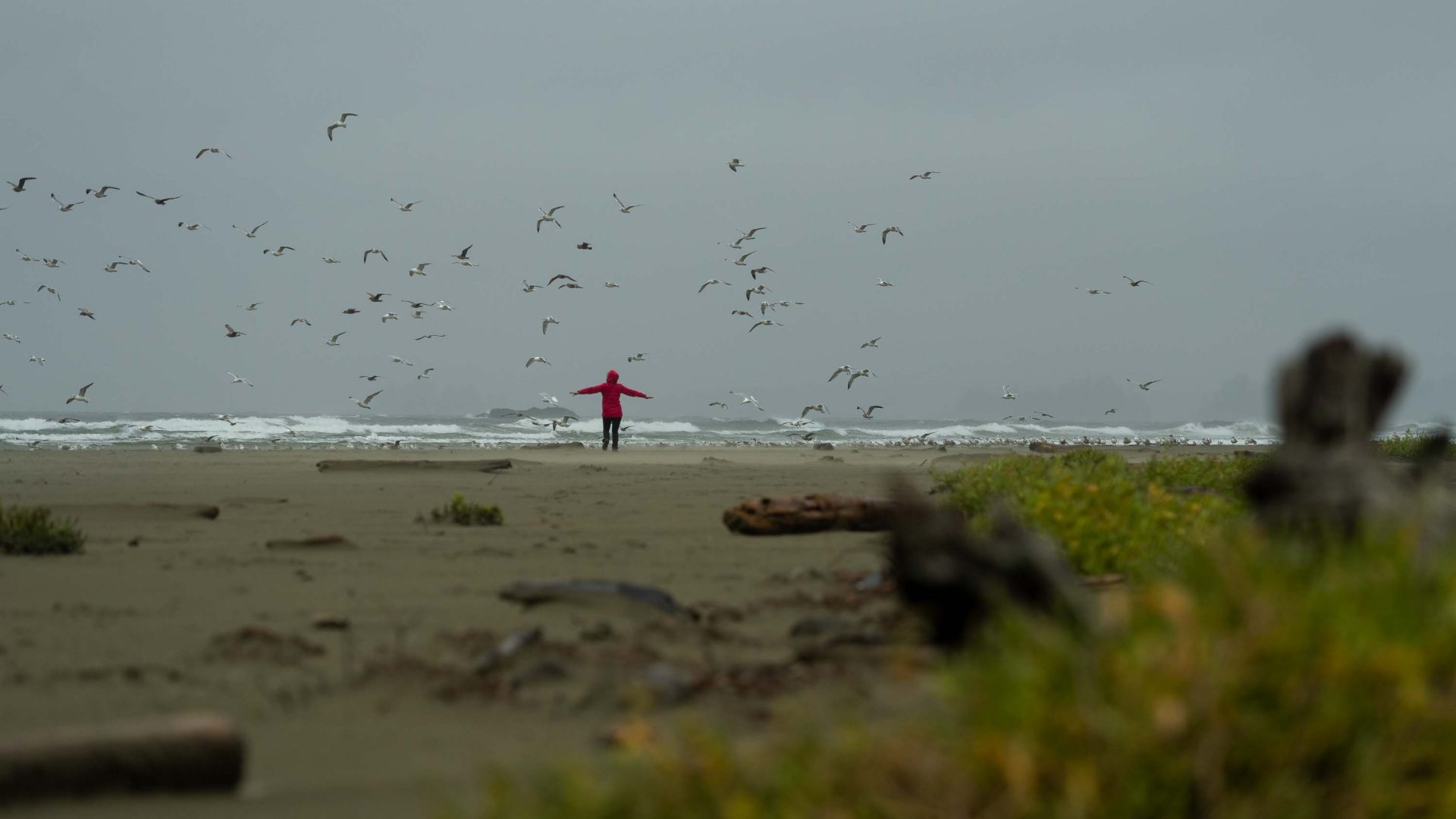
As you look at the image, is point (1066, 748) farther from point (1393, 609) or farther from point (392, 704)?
point (392, 704)

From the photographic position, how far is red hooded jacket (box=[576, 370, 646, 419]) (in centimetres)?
2705

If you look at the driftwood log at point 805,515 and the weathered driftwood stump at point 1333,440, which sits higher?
the weathered driftwood stump at point 1333,440

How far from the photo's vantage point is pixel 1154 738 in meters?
2.20

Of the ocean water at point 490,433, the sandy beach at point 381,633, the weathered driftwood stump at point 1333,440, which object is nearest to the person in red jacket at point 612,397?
the ocean water at point 490,433

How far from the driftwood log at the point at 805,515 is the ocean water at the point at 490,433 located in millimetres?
22836

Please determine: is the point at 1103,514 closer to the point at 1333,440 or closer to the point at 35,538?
the point at 1333,440

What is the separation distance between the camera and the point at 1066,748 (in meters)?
2.21

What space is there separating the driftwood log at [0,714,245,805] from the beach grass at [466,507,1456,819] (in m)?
1.14

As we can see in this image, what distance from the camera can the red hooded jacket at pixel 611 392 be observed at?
27.1 meters

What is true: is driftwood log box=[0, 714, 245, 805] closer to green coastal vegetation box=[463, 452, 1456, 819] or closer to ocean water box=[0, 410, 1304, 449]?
green coastal vegetation box=[463, 452, 1456, 819]

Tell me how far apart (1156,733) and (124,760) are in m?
2.43

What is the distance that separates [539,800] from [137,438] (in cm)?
3608

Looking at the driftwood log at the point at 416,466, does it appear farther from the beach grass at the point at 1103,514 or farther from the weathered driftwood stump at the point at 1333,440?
the weathered driftwood stump at the point at 1333,440

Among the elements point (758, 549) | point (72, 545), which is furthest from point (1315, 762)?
point (72, 545)
